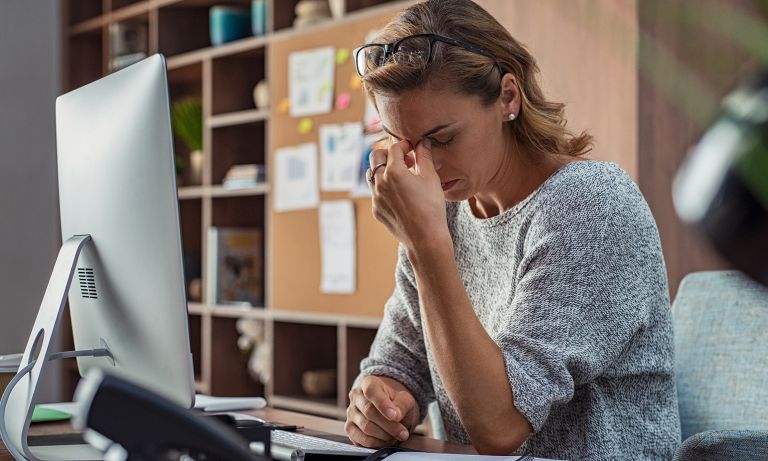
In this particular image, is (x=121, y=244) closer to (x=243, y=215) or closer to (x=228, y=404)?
(x=228, y=404)

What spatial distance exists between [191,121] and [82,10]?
3.64ft

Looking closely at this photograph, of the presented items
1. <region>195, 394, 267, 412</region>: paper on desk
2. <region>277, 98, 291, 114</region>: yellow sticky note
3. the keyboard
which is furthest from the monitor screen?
<region>277, 98, 291, 114</region>: yellow sticky note

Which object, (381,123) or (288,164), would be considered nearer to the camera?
(381,123)

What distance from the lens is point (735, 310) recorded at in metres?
1.62

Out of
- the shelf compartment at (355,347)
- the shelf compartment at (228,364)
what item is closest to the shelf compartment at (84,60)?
the shelf compartment at (228,364)

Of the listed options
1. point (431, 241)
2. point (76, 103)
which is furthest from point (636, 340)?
point (76, 103)

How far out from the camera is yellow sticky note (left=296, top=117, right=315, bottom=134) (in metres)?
3.43

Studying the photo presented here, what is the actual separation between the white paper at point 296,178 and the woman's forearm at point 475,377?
7.37ft

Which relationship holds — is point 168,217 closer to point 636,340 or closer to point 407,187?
point 407,187

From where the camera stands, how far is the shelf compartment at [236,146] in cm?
402

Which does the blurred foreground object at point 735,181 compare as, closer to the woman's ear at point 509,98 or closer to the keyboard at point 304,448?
the keyboard at point 304,448

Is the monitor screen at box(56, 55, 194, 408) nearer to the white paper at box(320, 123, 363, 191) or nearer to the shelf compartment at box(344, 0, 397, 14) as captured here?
the white paper at box(320, 123, 363, 191)

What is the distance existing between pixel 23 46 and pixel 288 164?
111 cm

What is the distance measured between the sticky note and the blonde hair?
1.86 metres
